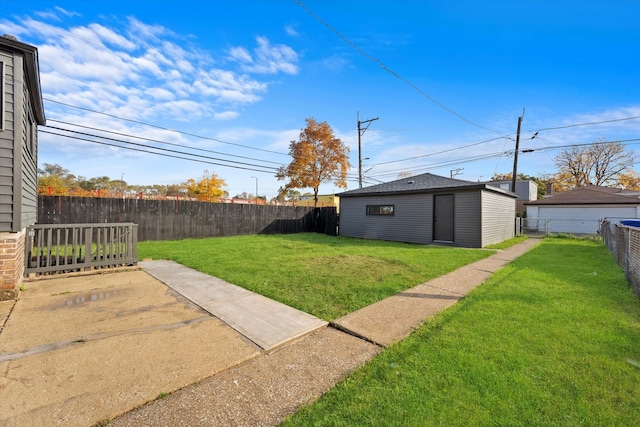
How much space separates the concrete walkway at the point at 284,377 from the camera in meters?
1.75

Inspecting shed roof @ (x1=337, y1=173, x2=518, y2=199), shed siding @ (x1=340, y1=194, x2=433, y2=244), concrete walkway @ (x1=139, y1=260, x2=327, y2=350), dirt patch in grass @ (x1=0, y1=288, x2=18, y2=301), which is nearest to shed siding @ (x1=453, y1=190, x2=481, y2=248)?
shed roof @ (x1=337, y1=173, x2=518, y2=199)

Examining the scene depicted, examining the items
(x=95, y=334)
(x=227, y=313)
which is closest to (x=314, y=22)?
(x=227, y=313)

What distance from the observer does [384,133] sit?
22.9 m

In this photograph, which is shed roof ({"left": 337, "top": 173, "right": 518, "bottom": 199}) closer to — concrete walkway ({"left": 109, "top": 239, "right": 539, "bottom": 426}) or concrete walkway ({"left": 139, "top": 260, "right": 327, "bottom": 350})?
concrete walkway ({"left": 109, "top": 239, "right": 539, "bottom": 426})

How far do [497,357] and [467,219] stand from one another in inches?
381

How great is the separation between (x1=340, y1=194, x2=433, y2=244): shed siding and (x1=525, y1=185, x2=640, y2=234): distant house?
11.2m

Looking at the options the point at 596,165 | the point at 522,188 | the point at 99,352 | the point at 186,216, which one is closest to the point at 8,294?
the point at 99,352

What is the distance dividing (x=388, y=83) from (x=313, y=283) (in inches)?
346

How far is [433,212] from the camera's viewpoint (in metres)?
12.0

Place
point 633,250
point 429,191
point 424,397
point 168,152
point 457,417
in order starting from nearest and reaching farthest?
point 457,417, point 424,397, point 633,250, point 429,191, point 168,152

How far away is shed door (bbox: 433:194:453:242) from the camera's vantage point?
11641mm

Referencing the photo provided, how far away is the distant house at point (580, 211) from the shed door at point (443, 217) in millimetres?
10694

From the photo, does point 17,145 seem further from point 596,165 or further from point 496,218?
point 596,165

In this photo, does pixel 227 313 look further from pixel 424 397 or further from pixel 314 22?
pixel 314 22
